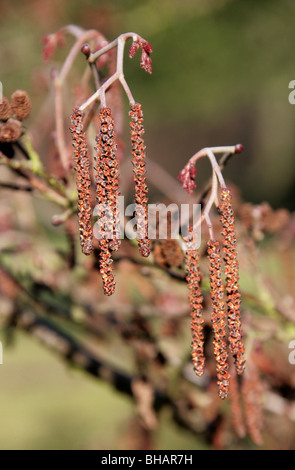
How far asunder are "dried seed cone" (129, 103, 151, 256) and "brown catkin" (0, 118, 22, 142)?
8.5 inches

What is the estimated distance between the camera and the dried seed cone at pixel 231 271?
0.68 m

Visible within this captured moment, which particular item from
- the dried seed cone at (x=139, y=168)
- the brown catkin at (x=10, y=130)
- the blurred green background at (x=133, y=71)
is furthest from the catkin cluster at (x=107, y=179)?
the blurred green background at (x=133, y=71)

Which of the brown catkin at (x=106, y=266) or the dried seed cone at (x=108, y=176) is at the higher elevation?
the dried seed cone at (x=108, y=176)

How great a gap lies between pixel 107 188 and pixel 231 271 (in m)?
0.19

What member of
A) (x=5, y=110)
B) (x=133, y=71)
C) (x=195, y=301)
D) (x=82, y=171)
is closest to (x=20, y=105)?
(x=5, y=110)

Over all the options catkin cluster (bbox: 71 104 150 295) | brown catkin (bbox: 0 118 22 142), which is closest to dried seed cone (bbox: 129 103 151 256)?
catkin cluster (bbox: 71 104 150 295)

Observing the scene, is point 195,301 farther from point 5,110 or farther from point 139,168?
point 5,110

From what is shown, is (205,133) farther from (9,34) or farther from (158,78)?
(9,34)

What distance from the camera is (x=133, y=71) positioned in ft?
18.8

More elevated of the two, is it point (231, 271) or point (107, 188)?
point (107, 188)

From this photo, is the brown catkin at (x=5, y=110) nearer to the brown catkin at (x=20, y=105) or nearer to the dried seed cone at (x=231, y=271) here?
the brown catkin at (x=20, y=105)

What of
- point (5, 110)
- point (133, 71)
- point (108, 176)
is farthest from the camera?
point (133, 71)

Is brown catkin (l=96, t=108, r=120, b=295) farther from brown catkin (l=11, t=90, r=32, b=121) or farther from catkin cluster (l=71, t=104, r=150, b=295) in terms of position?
brown catkin (l=11, t=90, r=32, b=121)

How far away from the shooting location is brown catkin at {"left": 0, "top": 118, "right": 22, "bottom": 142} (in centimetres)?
78
